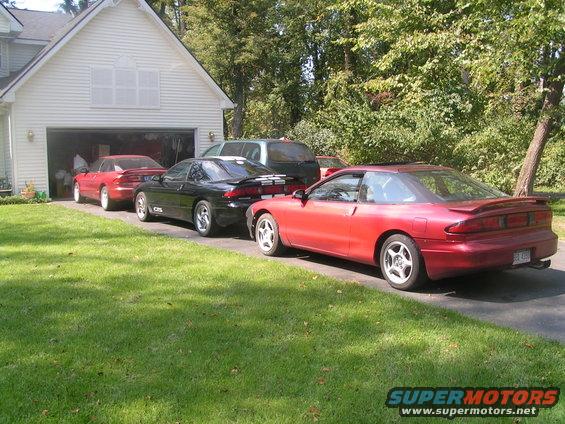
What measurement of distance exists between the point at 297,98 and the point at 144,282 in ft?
90.5

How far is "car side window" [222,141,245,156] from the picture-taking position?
43.8ft

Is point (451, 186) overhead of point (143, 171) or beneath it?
overhead

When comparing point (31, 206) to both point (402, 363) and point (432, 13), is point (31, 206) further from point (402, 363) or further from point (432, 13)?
point (402, 363)

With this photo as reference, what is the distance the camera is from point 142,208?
1264 centimetres

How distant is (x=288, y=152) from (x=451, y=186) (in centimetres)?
629

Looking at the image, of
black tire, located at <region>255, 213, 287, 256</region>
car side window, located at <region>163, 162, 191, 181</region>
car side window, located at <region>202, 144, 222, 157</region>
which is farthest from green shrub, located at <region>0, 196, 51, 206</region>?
black tire, located at <region>255, 213, 287, 256</region>

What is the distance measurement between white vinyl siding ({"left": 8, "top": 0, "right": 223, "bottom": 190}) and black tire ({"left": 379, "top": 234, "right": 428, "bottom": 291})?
14.9 meters

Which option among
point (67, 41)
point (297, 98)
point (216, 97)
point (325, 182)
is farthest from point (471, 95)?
point (297, 98)

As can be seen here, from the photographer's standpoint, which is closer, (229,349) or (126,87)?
(229,349)

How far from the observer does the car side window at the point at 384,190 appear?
6772mm

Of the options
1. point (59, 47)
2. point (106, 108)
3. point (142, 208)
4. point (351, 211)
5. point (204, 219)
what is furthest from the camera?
point (106, 108)

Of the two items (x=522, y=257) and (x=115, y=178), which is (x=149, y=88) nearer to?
(x=115, y=178)

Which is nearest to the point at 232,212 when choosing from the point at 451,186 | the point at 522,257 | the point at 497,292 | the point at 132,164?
the point at 451,186

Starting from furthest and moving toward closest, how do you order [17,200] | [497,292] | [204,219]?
1. [17,200]
2. [204,219]
3. [497,292]
